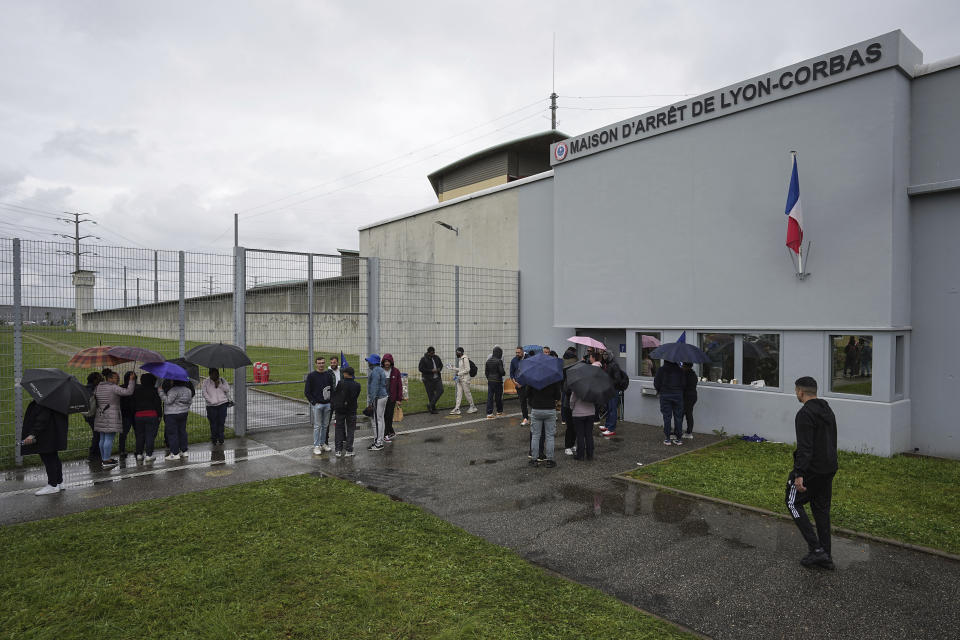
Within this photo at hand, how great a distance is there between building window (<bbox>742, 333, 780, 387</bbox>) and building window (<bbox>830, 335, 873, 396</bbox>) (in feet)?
3.14

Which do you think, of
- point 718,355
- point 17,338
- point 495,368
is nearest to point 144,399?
point 17,338

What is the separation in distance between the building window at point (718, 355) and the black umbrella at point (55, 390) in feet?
36.0

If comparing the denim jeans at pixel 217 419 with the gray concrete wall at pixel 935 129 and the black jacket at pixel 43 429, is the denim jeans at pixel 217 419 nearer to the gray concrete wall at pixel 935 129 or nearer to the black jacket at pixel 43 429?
the black jacket at pixel 43 429

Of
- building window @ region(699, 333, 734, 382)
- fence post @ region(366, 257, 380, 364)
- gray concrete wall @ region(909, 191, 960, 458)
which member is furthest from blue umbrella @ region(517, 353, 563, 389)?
gray concrete wall @ region(909, 191, 960, 458)

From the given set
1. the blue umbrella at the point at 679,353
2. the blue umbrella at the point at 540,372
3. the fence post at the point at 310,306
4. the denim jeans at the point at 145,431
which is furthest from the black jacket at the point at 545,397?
the denim jeans at the point at 145,431

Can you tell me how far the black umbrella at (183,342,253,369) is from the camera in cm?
899

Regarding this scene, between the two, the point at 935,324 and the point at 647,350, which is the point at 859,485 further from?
the point at 647,350

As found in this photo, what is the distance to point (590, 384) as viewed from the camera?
865 centimetres

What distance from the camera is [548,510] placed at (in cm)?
677

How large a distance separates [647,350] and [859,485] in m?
5.68

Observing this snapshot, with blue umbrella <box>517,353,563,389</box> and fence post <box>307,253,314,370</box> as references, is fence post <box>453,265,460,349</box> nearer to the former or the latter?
fence post <box>307,253,314,370</box>

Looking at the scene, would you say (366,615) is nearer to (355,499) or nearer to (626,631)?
(626,631)

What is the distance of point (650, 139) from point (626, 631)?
11292 mm

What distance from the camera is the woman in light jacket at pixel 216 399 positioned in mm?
9656
